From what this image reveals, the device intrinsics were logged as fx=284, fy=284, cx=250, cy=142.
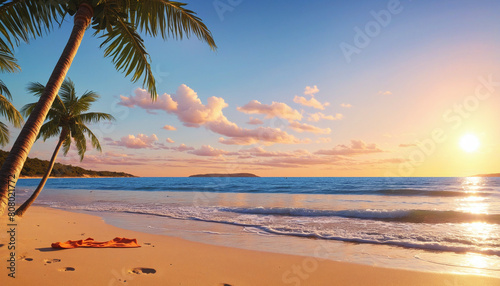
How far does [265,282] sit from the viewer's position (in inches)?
204

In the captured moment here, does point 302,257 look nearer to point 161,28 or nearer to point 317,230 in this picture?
point 317,230

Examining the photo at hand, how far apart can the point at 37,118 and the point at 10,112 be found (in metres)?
11.3

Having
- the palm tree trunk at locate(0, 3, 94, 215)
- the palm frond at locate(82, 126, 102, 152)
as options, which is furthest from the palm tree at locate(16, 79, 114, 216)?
the palm tree trunk at locate(0, 3, 94, 215)

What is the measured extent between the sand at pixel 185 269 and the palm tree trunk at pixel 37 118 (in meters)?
2.22

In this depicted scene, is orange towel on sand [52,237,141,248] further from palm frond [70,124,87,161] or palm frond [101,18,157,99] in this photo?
palm frond [70,124,87,161]

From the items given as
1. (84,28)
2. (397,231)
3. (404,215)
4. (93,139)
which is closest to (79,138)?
(93,139)

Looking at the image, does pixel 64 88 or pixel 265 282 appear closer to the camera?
pixel 265 282

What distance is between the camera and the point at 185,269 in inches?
225

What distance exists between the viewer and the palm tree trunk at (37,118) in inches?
134

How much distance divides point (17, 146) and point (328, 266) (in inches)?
238

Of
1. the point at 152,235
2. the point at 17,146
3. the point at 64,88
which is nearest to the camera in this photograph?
the point at 17,146

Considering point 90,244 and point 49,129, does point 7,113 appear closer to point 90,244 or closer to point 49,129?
point 49,129

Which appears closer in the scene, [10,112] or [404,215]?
[10,112]

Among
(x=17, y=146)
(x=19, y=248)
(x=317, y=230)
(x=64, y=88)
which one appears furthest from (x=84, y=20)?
(x=64, y=88)
